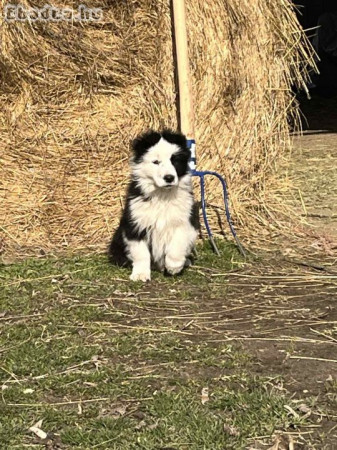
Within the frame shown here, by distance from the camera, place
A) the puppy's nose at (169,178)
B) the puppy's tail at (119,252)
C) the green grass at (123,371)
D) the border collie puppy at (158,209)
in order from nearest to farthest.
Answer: the green grass at (123,371)
the puppy's nose at (169,178)
the border collie puppy at (158,209)
the puppy's tail at (119,252)

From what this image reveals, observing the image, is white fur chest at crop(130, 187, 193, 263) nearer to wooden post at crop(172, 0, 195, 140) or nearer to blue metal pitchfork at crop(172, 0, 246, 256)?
blue metal pitchfork at crop(172, 0, 246, 256)

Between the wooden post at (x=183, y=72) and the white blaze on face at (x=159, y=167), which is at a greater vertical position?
the wooden post at (x=183, y=72)

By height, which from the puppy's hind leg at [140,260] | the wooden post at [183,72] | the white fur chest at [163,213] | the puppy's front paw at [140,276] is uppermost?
the wooden post at [183,72]

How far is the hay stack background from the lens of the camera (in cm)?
550

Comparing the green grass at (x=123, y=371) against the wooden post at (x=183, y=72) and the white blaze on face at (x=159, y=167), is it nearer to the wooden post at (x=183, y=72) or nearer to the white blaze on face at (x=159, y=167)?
the white blaze on face at (x=159, y=167)

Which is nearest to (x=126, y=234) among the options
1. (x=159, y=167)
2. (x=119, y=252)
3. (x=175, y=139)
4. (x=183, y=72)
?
(x=119, y=252)

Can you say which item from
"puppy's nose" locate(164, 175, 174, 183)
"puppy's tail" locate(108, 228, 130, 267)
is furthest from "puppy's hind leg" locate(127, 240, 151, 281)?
"puppy's nose" locate(164, 175, 174, 183)

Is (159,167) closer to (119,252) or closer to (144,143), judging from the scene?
(144,143)

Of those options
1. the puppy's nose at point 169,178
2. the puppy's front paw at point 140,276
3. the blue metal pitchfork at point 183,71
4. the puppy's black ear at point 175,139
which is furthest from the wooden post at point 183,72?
the puppy's front paw at point 140,276

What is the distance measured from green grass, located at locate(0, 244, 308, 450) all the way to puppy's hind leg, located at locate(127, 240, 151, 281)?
68mm

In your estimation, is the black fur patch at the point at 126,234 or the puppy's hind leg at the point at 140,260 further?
the black fur patch at the point at 126,234

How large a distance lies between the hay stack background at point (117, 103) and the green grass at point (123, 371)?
1.33m

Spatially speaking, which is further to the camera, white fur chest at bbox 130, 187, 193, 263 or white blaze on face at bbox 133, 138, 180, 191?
white fur chest at bbox 130, 187, 193, 263

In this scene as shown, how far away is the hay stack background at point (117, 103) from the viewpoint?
5.50m
